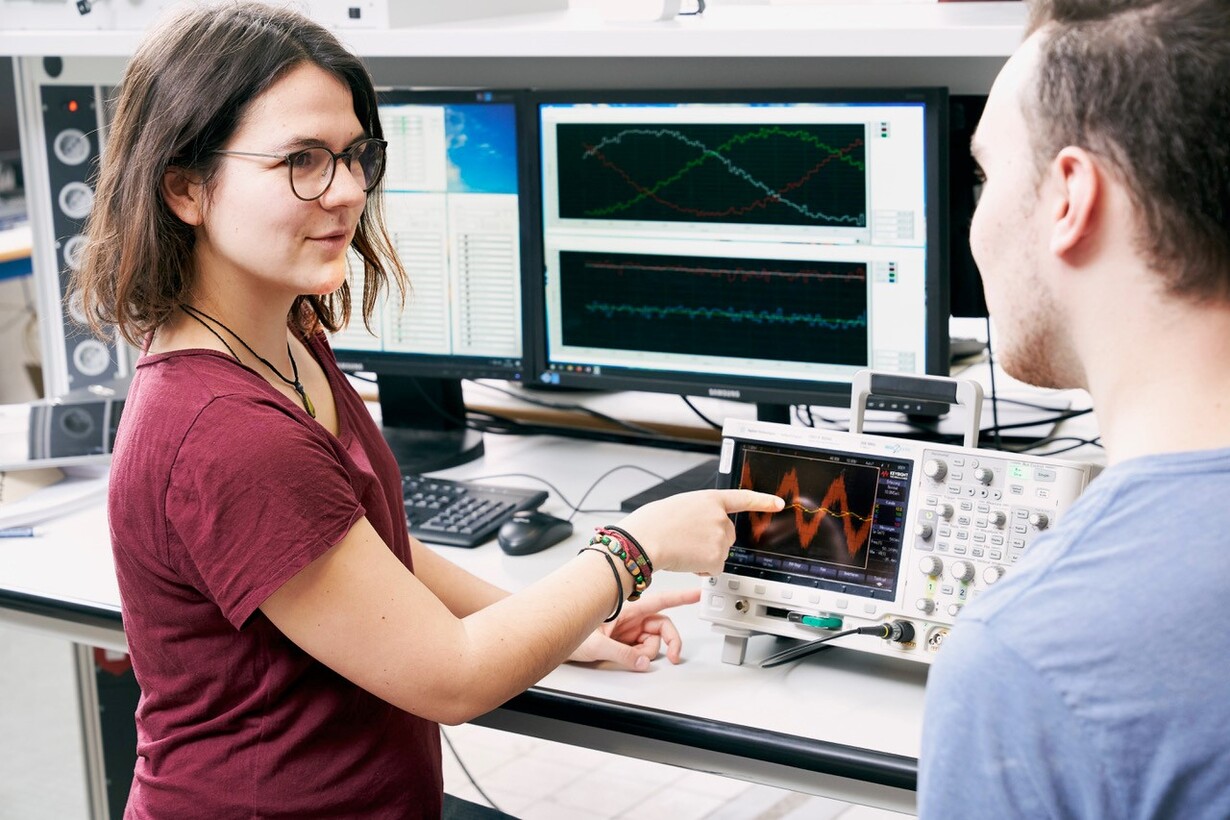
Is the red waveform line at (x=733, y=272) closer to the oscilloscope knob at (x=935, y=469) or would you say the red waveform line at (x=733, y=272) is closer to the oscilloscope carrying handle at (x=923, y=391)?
the oscilloscope carrying handle at (x=923, y=391)

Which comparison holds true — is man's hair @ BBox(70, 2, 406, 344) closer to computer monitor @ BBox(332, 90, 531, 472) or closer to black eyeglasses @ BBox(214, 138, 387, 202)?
black eyeglasses @ BBox(214, 138, 387, 202)

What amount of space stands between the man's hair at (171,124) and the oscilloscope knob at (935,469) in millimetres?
653

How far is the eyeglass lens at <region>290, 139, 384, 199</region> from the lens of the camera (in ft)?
3.91

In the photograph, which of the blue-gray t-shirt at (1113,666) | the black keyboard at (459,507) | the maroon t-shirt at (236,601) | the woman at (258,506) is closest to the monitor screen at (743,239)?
the black keyboard at (459,507)

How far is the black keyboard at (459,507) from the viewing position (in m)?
1.68

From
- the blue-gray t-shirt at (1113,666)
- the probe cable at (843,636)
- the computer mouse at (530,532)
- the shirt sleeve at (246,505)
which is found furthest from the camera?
the computer mouse at (530,532)

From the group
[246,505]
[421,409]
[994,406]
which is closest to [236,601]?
[246,505]

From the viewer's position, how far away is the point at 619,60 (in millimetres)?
2012

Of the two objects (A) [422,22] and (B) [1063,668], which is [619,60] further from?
(B) [1063,668]

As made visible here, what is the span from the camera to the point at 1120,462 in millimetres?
749

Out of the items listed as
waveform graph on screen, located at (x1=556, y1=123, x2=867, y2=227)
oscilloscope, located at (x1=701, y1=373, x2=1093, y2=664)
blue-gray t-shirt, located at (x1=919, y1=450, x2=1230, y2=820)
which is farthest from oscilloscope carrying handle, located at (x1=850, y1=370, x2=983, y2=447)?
blue-gray t-shirt, located at (x1=919, y1=450, x2=1230, y2=820)

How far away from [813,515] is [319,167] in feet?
1.91

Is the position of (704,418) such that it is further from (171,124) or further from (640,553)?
(171,124)

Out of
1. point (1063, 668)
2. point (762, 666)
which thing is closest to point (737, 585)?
point (762, 666)
